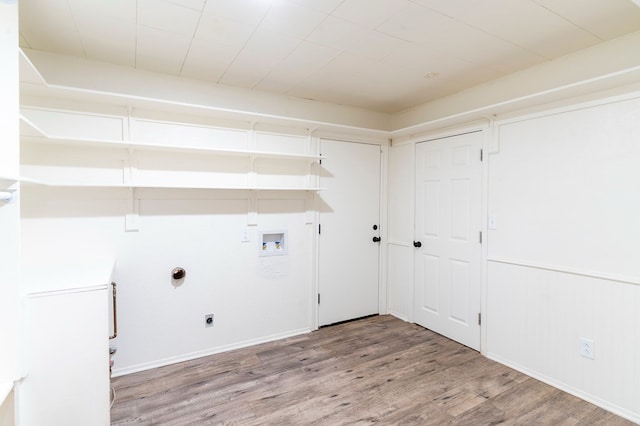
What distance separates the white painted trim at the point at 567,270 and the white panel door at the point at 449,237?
0.81 feet

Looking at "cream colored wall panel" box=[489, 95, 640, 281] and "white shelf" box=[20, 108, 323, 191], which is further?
"white shelf" box=[20, 108, 323, 191]

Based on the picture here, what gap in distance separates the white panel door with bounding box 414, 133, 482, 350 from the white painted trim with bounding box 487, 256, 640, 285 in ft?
0.81

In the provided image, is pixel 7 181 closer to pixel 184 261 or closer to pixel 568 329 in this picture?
pixel 184 261

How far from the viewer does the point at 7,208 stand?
1.49 meters

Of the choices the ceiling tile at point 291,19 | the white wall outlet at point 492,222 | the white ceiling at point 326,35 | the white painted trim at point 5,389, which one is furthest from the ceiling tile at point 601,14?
the white painted trim at point 5,389

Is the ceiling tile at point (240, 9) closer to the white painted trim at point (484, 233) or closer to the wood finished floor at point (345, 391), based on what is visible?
the white painted trim at point (484, 233)

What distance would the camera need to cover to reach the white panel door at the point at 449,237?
10.1 ft

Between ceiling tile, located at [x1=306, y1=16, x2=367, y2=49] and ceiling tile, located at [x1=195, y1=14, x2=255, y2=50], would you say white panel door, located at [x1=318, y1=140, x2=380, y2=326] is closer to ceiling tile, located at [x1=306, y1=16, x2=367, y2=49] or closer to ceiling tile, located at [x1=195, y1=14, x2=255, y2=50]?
ceiling tile, located at [x1=306, y1=16, x2=367, y2=49]

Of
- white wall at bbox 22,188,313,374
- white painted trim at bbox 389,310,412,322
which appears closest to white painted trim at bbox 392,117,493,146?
white wall at bbox 22,188,313,374

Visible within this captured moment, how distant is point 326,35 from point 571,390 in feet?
10.3

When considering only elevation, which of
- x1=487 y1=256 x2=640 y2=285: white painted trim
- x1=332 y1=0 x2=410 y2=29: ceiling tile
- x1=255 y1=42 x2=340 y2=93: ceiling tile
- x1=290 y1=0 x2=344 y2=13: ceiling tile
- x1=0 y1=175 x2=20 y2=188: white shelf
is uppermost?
x1=255 y1=42 x2=340 y2=93: ceiling tile

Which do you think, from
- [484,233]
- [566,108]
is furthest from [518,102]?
[484,233]

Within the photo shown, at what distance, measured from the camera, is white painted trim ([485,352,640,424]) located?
214cm

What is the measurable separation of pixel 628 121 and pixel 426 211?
178 centimetres
